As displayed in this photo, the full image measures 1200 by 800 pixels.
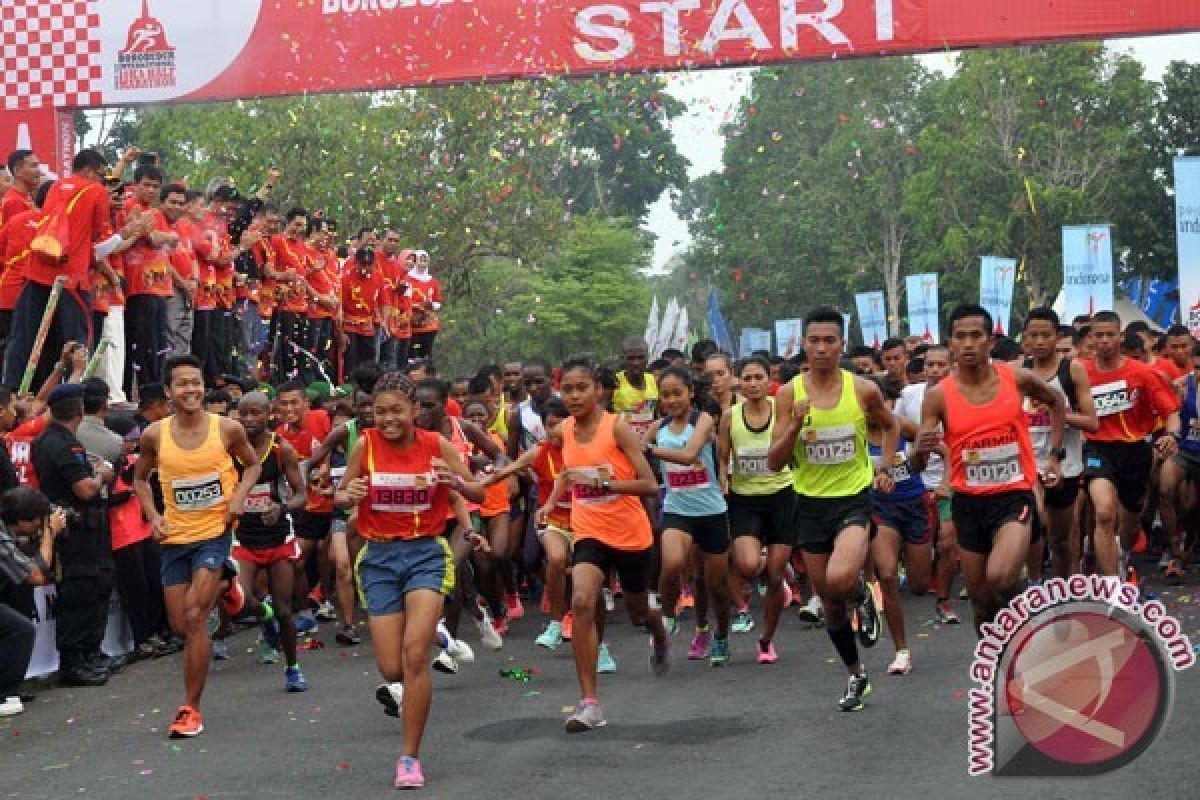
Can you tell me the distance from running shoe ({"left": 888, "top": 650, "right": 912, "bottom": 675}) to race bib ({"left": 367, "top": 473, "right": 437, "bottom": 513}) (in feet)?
11.1

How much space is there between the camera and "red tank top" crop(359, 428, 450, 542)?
31.9 feet

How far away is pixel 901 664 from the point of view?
11625 millimetres

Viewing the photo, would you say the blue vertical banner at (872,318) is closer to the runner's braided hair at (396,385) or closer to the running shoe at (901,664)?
the running shoe at (901,664)

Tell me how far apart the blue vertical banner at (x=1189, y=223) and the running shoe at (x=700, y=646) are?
1356cm

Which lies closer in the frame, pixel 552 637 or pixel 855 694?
pixel 855 694

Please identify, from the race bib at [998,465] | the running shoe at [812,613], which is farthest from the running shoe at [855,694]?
the running shoe at [812,613]

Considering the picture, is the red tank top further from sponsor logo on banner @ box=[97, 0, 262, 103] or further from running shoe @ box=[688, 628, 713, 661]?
sponsor logo on banner @ box=[97, 0, 262, 103]

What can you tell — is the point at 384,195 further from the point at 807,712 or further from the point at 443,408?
the point at 807,712

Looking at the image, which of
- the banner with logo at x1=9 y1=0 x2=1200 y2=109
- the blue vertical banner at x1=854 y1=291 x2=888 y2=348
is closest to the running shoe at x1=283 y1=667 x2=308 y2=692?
the banner with logo at x1=9 y1=0 x2=1200 y2=109

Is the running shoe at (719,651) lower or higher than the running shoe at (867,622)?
lower

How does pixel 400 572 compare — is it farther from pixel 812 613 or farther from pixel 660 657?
pixel 812 613

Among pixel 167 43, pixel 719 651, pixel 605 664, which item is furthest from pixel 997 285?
pixel 605 664

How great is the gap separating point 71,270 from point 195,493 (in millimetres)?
5341

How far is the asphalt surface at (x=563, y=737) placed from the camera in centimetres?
862
